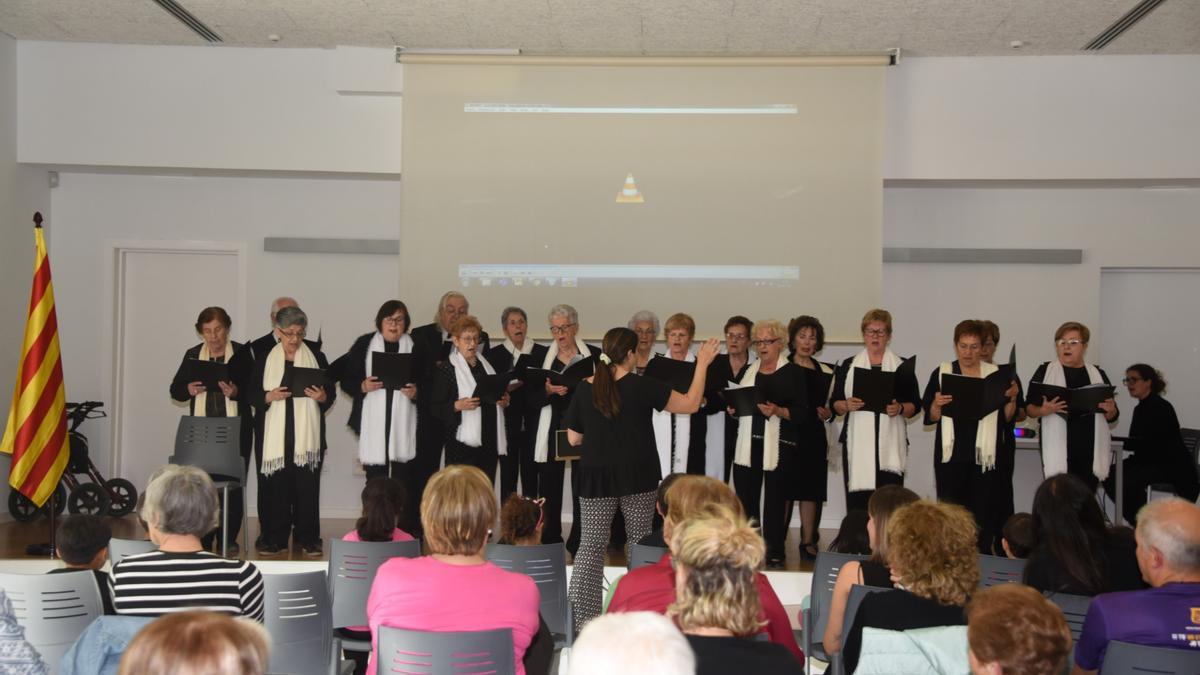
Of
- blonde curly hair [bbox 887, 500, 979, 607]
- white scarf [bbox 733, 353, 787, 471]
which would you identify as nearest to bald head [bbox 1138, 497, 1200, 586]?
blonde curly hair [bbox 887, 500, 979, 607]

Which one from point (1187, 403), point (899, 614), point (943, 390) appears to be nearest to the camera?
point (899, 614)

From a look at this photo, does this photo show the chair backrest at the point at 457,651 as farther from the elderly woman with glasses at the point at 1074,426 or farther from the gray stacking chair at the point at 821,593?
the elderly woman with glasses at the point at 1074,426

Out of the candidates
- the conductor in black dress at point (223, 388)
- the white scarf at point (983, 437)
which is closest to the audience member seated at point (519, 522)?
the conductor in black dress at point (223, 388)

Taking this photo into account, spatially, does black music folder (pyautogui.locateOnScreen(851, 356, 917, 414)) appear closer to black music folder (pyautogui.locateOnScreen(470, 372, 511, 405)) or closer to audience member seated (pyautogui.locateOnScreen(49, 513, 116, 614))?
black music folder (pyautogui.locateOnScreen(470, 372, 511, 405))

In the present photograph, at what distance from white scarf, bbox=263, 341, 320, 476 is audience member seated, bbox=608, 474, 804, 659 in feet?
12.1

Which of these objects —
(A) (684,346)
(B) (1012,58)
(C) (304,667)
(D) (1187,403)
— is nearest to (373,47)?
(A) (684,346)

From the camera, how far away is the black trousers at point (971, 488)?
6.13 metres

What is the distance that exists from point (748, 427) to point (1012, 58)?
3648 millimetres

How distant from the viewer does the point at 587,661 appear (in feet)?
5.24

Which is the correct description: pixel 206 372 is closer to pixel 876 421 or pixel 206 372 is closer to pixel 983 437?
pixel 876 421

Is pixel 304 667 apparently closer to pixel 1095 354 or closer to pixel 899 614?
pixel 899 614

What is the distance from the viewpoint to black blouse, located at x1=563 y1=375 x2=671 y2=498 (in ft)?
16.1

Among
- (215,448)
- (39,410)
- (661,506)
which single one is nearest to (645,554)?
(661,506)

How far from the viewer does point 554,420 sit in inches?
262
